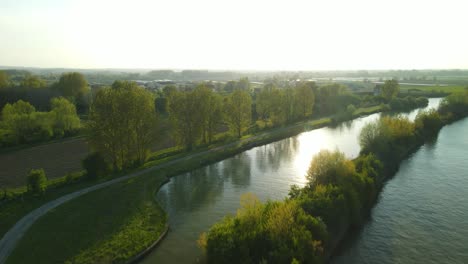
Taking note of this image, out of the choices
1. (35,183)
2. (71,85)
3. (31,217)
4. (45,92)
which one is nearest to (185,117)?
(35,183)

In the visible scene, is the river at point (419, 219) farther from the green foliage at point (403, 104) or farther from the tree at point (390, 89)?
the tree at point (390, 89)

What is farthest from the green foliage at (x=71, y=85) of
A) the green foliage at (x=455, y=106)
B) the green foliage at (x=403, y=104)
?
the green foliage at (x=455, y=106)

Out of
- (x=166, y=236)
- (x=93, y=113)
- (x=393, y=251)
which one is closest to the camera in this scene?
(x=393, y=251)

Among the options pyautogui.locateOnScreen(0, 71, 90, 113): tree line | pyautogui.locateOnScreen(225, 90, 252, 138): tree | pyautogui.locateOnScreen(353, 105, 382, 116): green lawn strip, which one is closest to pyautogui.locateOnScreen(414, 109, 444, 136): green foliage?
pyautogui.locateOnScreen(353, 105, 382, 116): green lawn strip

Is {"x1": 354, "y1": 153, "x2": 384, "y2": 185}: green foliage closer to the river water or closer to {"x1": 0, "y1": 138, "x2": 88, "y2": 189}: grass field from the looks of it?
the river water

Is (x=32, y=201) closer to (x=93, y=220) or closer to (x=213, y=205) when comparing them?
(x=93, y=220)

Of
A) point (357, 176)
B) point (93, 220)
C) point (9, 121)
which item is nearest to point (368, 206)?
point (357, 176)

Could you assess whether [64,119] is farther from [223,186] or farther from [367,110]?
[367,110]
